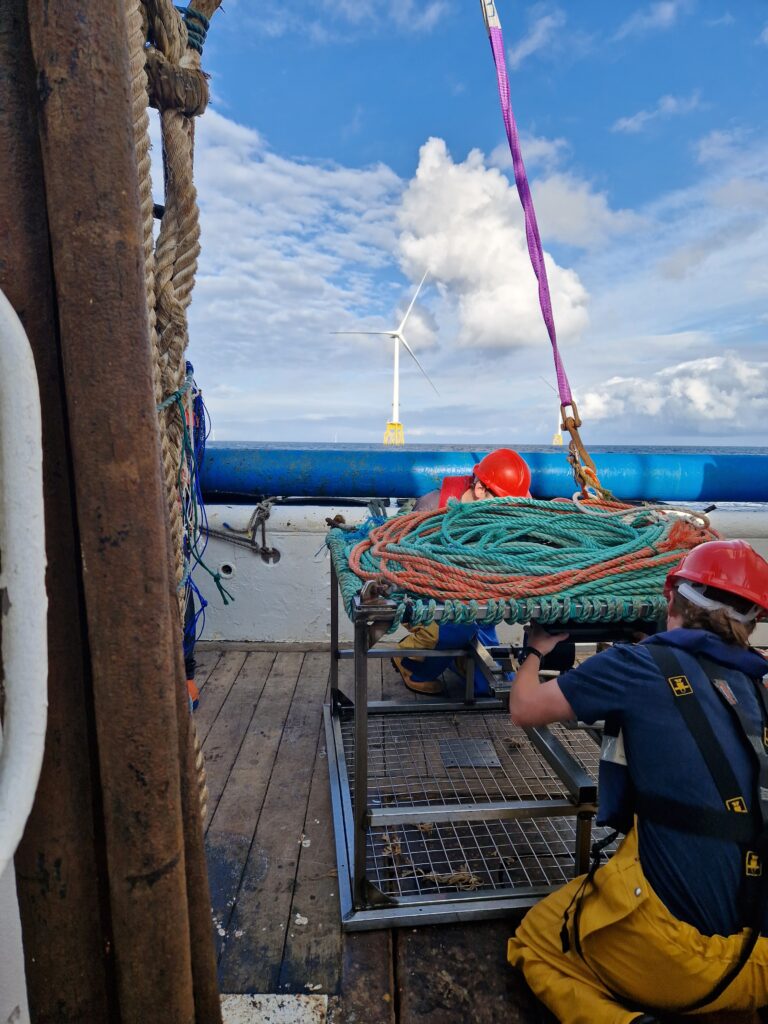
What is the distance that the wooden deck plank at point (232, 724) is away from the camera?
247 centimetres

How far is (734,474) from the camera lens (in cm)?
421

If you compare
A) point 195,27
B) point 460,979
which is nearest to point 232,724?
point 460,979

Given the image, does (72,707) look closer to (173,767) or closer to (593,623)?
(173,767)

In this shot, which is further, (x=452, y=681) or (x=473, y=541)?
(x=452, y=681)

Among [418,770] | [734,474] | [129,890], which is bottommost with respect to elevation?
[418,770]

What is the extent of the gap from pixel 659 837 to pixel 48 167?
1.62 metres

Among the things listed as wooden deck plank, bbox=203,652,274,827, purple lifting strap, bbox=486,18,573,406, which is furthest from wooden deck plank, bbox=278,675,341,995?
purple lifting strap, bbox=486,18,573,406

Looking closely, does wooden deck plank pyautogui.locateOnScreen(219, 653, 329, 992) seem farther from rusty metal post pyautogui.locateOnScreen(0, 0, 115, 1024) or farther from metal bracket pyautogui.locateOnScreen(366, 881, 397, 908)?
rusty metal post pyautogui.locateOnScreen(0, 0, 115, 1024)

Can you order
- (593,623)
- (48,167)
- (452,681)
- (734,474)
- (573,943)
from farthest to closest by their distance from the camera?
(734,474) < (452,681) < (593,623) < (573,943) < (48,167)

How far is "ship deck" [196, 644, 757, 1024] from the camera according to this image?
148 centimetres

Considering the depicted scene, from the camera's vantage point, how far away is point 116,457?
73cm

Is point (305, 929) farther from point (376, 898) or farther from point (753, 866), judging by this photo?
point (753, 866)

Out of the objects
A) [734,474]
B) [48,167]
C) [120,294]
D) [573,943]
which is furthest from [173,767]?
[734,474]

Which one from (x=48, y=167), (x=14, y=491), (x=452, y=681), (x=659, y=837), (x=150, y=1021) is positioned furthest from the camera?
(x=452, y=681)
